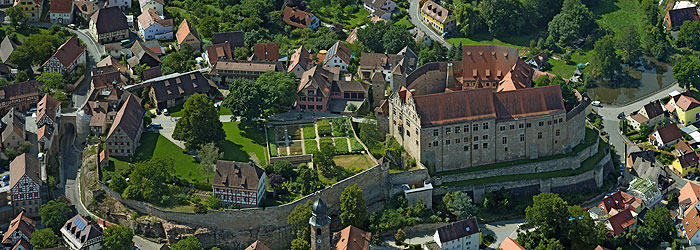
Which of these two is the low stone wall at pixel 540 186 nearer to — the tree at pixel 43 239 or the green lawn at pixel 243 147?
the green lawn at pixel 243 147

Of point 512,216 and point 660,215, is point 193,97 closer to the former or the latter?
point 512,216

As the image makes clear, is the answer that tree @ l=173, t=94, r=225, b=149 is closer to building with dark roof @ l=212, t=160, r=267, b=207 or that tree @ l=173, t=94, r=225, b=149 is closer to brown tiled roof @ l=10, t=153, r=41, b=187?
building with dark roof @ l=212, t=160, r=267, b=207

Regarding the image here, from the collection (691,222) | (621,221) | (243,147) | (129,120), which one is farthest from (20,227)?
(691,222)

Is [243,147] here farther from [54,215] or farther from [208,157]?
[54,215]

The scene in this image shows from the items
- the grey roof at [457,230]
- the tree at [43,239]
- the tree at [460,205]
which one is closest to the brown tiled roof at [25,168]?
the tree at [43,239]

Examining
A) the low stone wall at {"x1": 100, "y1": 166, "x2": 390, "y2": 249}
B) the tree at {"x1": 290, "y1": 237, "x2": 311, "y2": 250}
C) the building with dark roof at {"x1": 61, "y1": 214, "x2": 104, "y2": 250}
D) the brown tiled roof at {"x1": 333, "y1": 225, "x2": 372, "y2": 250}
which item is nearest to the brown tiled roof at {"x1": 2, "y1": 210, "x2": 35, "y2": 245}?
the building with dark roof at {"x1": 61, "y1": 214, "x2": 104, "y2": 250}

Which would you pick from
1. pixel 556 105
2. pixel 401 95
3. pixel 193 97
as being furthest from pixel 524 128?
pixel 193 97
